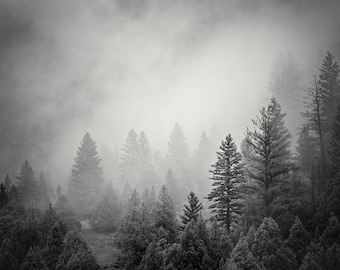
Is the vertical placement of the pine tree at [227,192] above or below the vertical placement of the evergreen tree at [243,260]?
above

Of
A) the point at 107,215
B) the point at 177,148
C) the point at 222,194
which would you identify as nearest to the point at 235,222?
the point at 222,194

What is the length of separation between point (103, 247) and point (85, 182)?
82.0ft

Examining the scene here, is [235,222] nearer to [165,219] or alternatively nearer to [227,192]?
[227,192]

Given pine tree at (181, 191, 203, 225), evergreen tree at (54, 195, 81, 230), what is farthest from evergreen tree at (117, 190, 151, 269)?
evergreen tree at (54, 195, 81, 230)

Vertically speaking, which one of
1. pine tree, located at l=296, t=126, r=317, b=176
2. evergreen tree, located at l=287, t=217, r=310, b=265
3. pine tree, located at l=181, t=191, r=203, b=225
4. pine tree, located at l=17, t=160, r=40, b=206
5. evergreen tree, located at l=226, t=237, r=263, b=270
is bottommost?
evergreen tree, located at l=226, t=237, r=263, b=270

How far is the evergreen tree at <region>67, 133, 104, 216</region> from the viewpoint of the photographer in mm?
47281

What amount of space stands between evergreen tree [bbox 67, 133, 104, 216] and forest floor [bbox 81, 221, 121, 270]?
10447 mm

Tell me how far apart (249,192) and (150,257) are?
1125 centimetres

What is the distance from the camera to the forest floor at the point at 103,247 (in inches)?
912

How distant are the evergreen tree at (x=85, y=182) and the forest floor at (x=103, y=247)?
10447 millimetres

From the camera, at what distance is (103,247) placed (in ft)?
91.4

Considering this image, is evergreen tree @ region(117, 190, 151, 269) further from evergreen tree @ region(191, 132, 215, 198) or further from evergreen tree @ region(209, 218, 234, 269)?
evergreen tree @ region(191, 132, 215, 198)

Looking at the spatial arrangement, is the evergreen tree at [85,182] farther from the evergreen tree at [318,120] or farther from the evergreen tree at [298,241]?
the evergreen tree at [318,120]

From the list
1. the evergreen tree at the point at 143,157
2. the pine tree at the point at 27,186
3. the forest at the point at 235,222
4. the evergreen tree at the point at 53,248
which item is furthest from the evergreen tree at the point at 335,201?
the pine tree at the point at 27,186
